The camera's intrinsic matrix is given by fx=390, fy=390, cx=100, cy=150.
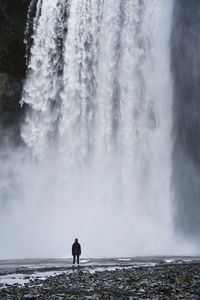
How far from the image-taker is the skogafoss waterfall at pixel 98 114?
2522 centimetres

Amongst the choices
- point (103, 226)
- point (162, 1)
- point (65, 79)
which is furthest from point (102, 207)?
point (162, 1)

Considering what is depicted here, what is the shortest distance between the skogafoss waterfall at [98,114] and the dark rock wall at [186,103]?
0.99 metres

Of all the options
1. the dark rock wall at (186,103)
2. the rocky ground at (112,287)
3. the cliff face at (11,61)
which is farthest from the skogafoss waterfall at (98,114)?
the rocky ground at (112,287)

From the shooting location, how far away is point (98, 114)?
1064 inches

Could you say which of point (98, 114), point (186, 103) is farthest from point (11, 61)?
point (186, 103)

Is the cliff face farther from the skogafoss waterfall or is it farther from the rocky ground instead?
the rocky ground

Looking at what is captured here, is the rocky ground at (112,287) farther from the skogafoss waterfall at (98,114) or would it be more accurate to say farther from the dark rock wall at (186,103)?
the dark rock wall at (186,103)

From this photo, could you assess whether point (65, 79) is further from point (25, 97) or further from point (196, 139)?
point (196, 139)

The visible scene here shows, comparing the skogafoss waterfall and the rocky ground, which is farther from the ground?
the skogafoss waterfall

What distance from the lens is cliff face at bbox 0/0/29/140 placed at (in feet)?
94.8

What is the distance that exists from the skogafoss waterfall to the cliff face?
47.2 inches

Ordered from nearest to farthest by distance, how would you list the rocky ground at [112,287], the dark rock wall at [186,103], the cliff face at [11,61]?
1. the rocky ground at [112,287]
2. the cliff face at [11,61]
3. the dark rock wall at [186,103]

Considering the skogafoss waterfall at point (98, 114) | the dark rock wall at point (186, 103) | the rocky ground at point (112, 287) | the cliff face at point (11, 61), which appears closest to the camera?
the rocky ground at point (112, 287)

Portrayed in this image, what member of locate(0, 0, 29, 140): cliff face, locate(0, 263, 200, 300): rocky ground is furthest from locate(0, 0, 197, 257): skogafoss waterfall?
locate(0, 263, 200, 300): rocky ground
